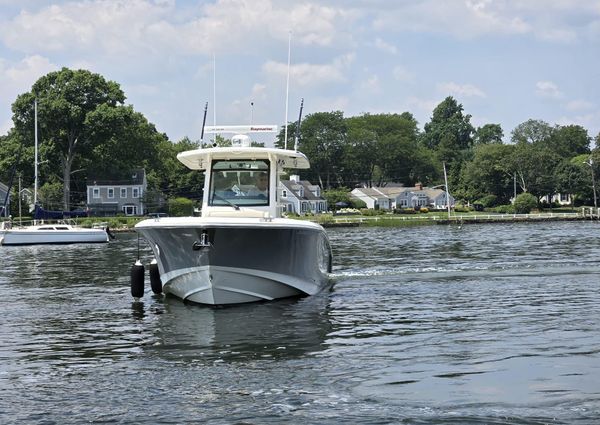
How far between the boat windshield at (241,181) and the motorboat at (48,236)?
148ft

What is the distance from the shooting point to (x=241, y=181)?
2245 cm

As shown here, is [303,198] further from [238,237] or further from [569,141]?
[238,237]

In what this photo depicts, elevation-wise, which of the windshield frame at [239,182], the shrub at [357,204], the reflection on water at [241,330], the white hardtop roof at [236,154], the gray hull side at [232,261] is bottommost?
the reflection on water at [241,330]

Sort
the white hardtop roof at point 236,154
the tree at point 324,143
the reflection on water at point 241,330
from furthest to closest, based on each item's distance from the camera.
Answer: the tree at point 324,143, the white hardtop roof at point 236,154, the reflection on water at point 241,330

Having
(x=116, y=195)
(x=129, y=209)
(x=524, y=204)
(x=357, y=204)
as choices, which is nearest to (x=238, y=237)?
(x=116, y=195)

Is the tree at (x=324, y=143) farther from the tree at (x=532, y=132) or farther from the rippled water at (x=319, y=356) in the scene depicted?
the rippled water at (x=319, y=356)

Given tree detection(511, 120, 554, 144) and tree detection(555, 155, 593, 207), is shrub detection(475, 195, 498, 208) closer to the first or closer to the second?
tree detection(555, 155, 593, 207)

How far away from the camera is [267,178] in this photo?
22.5 meters

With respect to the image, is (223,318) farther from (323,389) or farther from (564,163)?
(564,163)

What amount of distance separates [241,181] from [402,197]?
13491cm

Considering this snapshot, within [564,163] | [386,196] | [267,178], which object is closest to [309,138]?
[386,196]

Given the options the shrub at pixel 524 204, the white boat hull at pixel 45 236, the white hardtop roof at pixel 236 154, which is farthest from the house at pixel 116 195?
the white hardtop roof at pixel 236 154

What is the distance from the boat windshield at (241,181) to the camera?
22312 millimetres

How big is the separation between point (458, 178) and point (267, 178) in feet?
473
